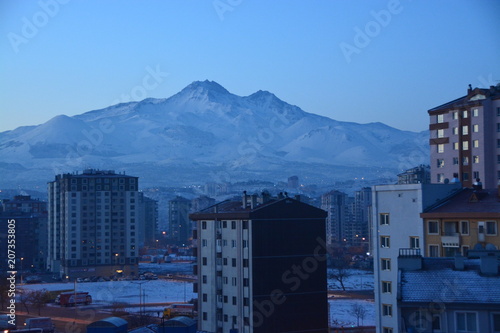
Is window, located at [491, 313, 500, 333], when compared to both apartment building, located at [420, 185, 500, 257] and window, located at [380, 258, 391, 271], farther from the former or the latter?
window, located at [380, 258, 391, 271]

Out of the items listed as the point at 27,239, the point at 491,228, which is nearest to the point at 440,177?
the point at 491,228

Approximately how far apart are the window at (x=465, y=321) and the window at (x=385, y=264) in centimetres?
673

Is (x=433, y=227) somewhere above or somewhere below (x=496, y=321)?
above

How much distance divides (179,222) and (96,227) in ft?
206

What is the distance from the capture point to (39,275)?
2899 inches

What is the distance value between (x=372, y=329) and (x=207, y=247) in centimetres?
1036

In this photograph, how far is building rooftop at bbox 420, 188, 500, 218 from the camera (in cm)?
1638

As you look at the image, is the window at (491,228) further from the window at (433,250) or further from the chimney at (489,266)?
the chimney at (489,266)

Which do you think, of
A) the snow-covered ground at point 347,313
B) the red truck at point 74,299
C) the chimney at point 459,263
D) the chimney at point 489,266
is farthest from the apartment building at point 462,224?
the red truck at point 74,299

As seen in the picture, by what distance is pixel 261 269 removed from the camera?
27203 mm

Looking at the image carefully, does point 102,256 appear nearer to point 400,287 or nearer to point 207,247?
point 207,247

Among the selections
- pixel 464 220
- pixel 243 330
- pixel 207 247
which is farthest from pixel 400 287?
pixel 207 247

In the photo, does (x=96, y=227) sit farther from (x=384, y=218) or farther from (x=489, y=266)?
(x=489, y=266)

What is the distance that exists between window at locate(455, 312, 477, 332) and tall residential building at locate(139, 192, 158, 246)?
395 feet
